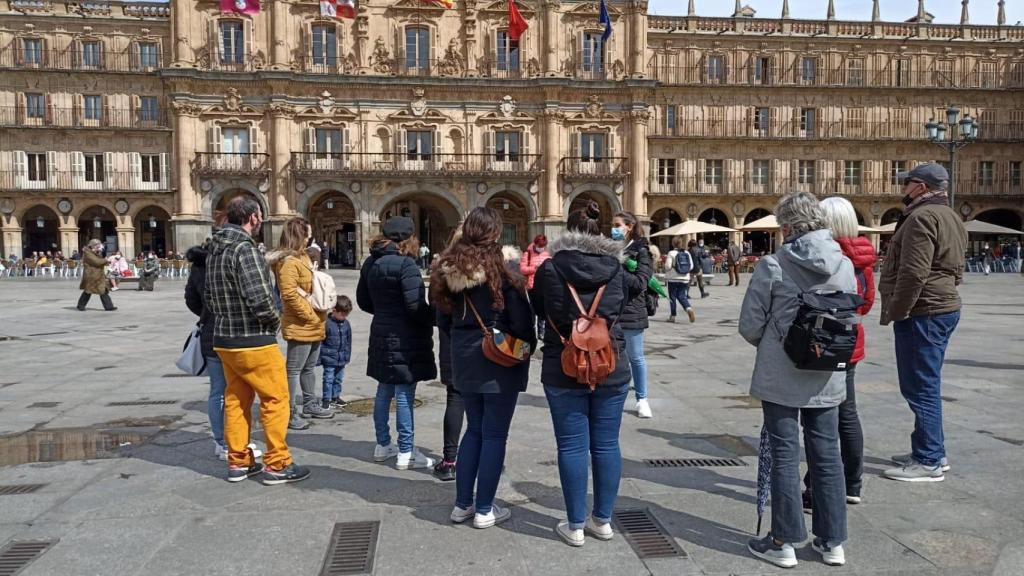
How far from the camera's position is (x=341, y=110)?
112 feet

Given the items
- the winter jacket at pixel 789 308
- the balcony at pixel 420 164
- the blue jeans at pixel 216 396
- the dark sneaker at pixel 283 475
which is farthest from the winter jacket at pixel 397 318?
the balcony at pixel 420 164

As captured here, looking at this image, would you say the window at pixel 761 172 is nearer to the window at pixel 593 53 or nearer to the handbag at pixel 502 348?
the window at pixel 593 53

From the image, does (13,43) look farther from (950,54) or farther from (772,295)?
(950,54)

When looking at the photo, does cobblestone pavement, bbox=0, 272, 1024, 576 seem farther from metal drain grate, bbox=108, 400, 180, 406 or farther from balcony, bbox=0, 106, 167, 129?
balcony, bbox=0, 106, 167, 129

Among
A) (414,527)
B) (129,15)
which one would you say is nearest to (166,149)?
(129,15)

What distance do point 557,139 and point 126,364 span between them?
27.7 m

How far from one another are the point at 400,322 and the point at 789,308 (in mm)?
2563

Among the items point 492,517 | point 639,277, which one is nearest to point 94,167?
point 639,277

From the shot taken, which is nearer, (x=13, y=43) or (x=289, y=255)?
(x=289, y=255)

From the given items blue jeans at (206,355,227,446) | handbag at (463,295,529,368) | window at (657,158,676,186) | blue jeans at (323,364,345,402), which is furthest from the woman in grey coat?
window at (657,158,676,186)

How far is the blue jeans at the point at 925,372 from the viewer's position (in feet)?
15.6

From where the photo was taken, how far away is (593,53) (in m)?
35.7

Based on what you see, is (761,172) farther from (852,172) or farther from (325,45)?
(325,45)

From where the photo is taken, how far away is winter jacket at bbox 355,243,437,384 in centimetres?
505
